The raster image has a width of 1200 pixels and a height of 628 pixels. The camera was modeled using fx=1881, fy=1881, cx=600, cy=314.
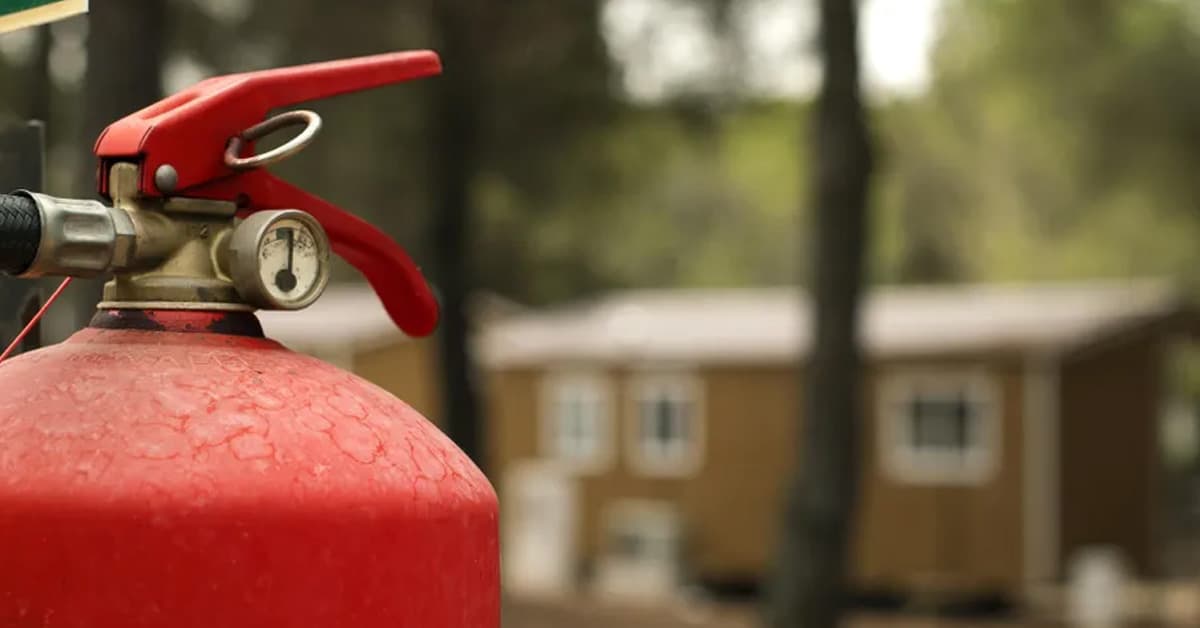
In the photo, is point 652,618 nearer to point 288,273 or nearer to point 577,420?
point 577,420

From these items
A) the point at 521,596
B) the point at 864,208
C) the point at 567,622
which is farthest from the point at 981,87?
the point at 864,208

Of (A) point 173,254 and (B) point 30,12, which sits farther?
(B) point 30,12

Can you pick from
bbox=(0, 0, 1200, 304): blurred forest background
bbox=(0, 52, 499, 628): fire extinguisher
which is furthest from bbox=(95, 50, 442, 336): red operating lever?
bbox=(0, 0, 1200, 304): blurred forest background

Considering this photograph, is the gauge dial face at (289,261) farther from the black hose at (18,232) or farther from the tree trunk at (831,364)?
the tree trunk at (831,364)

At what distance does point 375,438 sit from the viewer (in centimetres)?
249

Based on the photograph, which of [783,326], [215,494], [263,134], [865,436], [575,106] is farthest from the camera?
[783,326]

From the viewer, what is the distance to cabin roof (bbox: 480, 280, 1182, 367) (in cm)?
1986

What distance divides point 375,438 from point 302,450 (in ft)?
0.45

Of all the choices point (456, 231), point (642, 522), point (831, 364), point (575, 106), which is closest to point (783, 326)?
point (642, 522)

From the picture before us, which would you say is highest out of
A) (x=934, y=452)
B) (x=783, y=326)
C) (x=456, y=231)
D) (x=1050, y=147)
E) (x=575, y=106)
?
(x=1050, y=147)

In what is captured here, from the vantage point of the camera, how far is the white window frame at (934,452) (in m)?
19.9

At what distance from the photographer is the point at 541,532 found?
74.6 feet

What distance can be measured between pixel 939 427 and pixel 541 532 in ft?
17.2

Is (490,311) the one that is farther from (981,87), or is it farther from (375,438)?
(375,438)
